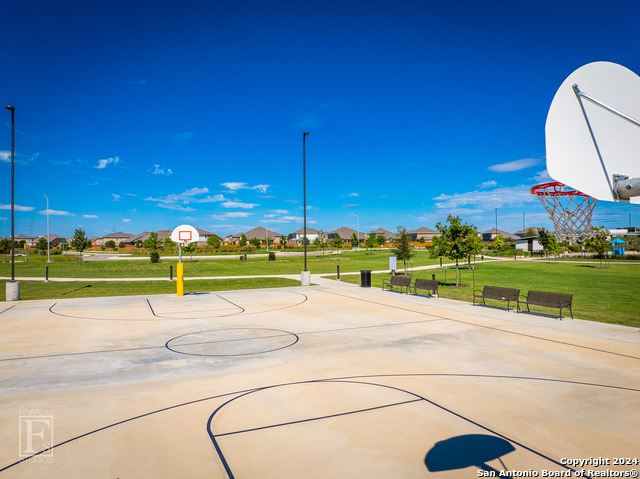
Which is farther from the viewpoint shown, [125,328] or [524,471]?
[125,328]

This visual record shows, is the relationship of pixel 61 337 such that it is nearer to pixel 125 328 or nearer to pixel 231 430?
pixel 125 328

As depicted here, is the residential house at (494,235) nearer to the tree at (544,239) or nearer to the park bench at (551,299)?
the tree at (544,239)

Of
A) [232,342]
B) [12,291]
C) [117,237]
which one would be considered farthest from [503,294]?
[117,237]

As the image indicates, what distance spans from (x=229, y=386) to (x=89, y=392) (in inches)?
96.5

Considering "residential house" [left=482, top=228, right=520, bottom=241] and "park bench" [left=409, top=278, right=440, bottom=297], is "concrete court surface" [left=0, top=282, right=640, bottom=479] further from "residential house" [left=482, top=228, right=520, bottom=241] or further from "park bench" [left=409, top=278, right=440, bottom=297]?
"residential house" [left=482, top=228, right=520, bottom=241]

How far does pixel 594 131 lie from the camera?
780 centimetres

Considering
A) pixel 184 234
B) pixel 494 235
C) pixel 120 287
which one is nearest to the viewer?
pixel 184 234

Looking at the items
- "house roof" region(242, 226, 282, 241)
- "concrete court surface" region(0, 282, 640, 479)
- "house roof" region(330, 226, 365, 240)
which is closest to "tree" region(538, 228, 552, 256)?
"concrete court surface" region(0, 282, 640, 479)

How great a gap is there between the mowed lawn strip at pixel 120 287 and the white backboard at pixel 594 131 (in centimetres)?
1921

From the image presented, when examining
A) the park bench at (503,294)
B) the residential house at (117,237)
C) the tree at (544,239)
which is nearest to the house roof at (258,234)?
the residential house at (117,237)

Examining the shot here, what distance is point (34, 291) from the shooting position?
74.7ft

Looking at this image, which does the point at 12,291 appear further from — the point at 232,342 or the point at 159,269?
the point at 159,269

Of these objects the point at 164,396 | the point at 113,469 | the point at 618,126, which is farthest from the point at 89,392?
the point at 618,126

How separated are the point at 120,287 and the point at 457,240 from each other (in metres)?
20.9
